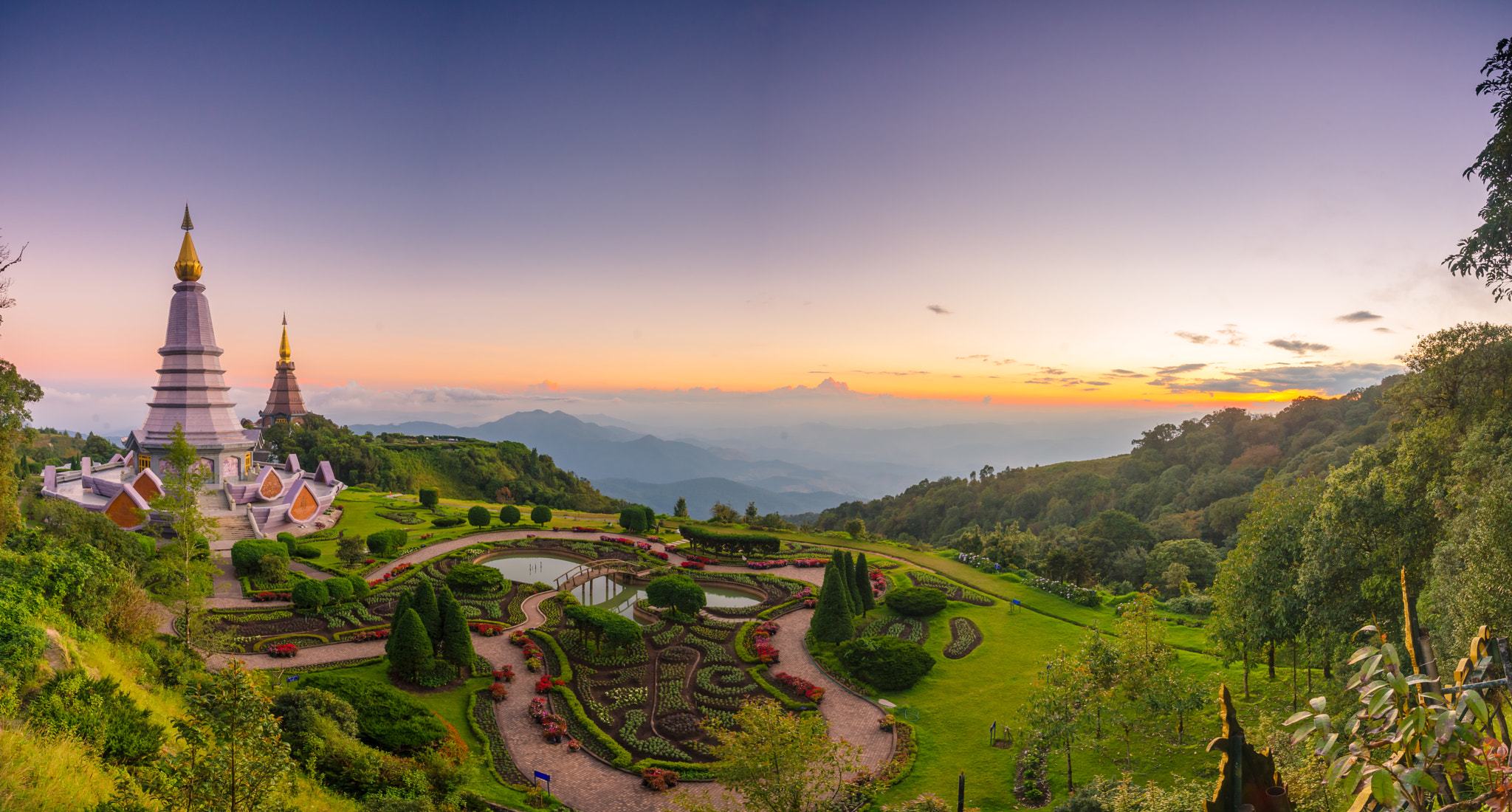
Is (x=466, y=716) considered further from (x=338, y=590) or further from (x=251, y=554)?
(x=251, y=554)

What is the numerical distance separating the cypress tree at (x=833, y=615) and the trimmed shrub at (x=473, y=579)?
1582 cm

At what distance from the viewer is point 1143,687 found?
632 inches

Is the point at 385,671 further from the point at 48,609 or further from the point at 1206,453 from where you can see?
the point at 1206,453

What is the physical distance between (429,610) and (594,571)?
12304mm

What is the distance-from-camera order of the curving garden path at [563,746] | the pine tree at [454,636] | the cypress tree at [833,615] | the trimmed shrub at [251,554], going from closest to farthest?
the curving garden path at [563,746] → the pine tree at [454,636] → the cypress tree at [833,615] → the trimmed shrub at [251,554]

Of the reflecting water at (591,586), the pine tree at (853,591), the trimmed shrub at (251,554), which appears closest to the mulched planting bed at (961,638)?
the pine tree at (853,591)

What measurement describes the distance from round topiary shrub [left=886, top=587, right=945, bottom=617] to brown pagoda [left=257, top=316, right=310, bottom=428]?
65902 millimetres

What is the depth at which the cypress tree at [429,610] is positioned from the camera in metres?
21.9

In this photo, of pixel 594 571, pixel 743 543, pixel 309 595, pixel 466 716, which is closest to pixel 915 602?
pixel 743 543

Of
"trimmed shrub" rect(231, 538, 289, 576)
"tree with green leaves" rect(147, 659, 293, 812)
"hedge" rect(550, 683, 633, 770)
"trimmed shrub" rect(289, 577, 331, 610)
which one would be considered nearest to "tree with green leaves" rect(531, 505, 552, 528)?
"trimmed shrub" rect(231, 538, 289, 576)

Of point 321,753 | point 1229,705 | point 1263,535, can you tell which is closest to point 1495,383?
point 1263,535

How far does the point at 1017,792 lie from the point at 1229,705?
16321 millimetres

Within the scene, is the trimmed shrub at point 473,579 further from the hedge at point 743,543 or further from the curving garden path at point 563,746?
the hedge at point 743,543

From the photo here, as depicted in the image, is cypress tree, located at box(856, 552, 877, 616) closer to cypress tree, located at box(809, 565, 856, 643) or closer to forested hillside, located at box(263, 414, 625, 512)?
cypress tree, located at box(809, 565, 856, 643)
